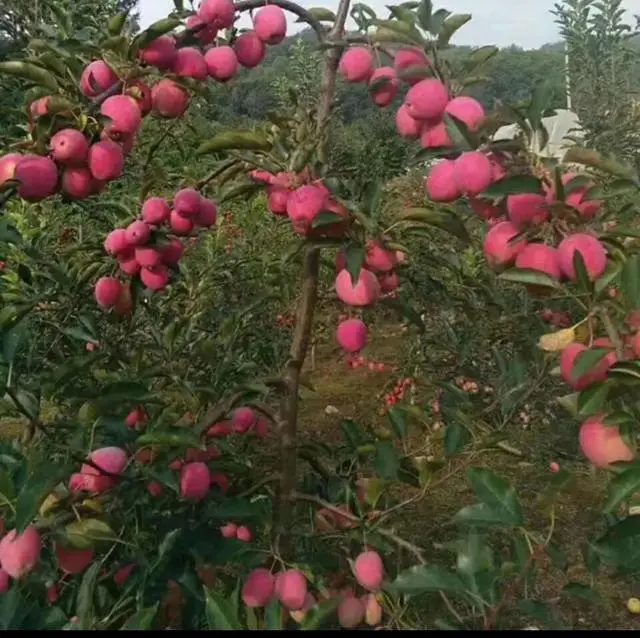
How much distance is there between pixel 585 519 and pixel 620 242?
218cm

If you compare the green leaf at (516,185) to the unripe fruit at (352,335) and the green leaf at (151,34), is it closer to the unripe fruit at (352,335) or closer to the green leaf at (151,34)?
the green leaf at (151,34)

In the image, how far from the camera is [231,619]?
2.58ft

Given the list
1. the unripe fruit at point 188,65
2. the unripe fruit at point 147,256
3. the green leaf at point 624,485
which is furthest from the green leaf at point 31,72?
the green leaf at point 624,485

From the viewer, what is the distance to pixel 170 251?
1.17m

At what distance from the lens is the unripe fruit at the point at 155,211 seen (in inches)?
45.2

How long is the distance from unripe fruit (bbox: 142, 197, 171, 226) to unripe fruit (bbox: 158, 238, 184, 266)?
0.04 metres

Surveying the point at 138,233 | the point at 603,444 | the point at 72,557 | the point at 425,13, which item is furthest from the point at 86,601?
the point at 425,13

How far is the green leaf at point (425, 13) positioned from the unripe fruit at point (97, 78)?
0.41 m

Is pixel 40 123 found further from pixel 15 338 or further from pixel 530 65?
pixel 530 65

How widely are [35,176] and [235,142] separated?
28cm

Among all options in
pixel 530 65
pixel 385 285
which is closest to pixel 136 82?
pixel 385 285

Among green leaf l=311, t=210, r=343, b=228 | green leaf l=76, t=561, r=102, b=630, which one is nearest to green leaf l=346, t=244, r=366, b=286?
green leaf l=311, t=210, r=343, b=228

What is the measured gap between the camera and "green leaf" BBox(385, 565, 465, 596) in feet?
2.79

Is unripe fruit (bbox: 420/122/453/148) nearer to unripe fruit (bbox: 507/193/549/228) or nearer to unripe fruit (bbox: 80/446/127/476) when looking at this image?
unripe fruit (bbox: 507/193/549/228)
